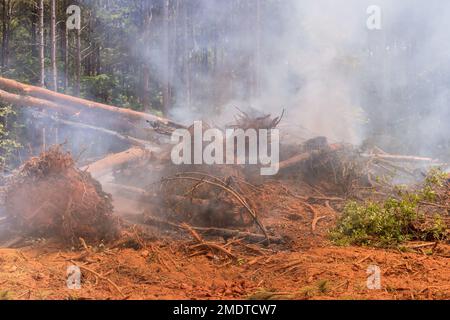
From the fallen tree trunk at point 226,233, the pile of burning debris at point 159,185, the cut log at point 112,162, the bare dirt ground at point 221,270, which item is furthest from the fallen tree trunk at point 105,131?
the bare dirt ground at point 221,270

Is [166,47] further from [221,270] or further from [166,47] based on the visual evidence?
[221,270]

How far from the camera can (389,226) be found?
5.91 meters

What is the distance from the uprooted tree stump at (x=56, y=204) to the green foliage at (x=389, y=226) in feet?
11.1

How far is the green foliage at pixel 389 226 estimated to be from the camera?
5.80 metres

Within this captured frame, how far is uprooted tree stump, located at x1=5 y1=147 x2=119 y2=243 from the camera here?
18.2ft

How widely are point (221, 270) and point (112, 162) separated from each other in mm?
4300

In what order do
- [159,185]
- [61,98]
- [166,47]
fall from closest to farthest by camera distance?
[159,185] < [61,98] < [166,47]

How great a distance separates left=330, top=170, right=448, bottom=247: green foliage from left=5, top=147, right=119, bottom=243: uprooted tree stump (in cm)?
337

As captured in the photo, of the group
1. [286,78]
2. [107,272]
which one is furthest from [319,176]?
[286,78]


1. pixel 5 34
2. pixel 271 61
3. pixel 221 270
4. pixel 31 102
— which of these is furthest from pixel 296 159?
pixel 271 61

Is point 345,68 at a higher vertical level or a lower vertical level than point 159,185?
higher

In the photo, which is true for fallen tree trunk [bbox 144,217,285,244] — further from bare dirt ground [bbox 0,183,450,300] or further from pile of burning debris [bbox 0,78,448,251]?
bare dirt ground [bbox 0,183,450,300]

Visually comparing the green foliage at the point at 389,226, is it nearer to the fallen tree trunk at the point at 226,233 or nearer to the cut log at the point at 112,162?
the fallen tree trunk at the point at 226,233

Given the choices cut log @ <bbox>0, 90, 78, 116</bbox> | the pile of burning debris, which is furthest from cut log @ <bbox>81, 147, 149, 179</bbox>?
cut log @ <bbox>0, 90, 78, 116</bbox>
